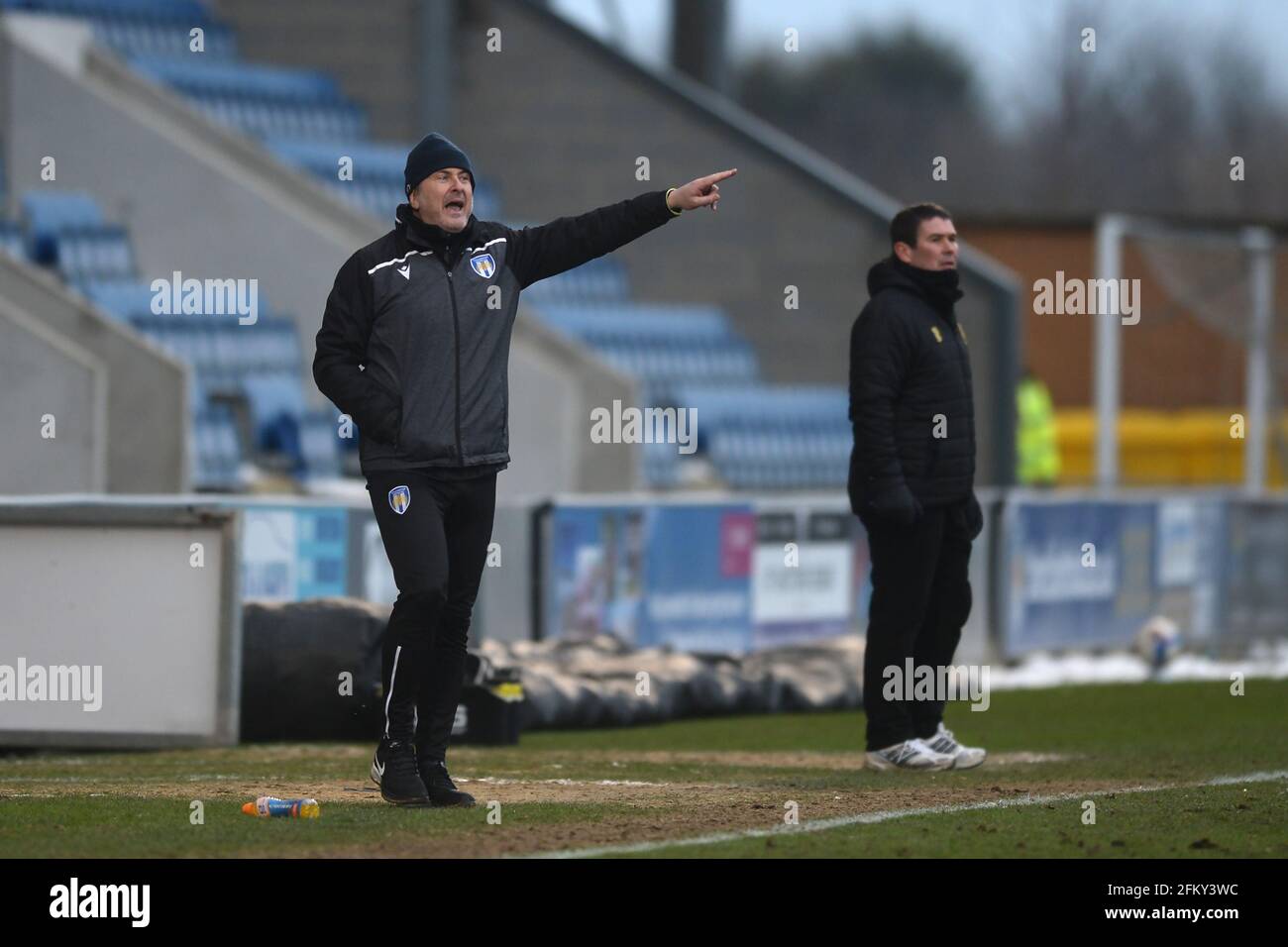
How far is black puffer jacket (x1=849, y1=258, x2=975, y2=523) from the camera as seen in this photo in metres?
9.50

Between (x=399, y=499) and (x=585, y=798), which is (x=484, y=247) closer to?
(x=399, y=499)

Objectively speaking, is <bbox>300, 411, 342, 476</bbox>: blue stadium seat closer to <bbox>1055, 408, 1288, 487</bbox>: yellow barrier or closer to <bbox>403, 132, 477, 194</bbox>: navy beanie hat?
<bbox>403, 132, 477, 194</bbox>: navy beanie hat

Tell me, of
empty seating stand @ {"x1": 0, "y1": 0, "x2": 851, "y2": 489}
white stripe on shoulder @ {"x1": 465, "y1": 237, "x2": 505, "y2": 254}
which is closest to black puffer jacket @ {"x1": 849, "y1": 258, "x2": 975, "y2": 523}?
white stripe on shoulder @ {"x1": 465, "y1": 237, "x2": 505, "y2": 254}

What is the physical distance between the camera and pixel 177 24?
2503cm

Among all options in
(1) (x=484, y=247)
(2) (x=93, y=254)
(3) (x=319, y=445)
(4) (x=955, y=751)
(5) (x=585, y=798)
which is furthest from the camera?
(2) (x=93, y=254)

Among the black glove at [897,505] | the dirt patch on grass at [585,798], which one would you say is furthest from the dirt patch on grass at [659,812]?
the black glove at [897,505]

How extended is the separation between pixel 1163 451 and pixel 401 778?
30.4 metres

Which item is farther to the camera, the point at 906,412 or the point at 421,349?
the point at 906,412

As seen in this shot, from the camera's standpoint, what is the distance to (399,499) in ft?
24.8

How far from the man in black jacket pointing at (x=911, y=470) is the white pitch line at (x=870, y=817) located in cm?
116

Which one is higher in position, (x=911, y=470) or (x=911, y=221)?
(x=911, y=221)

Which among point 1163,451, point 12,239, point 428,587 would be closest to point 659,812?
point 428,587

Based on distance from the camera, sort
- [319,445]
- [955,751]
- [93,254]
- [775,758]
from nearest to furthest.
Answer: [955,751] < [775,758] < [319,445] < [93,254]
